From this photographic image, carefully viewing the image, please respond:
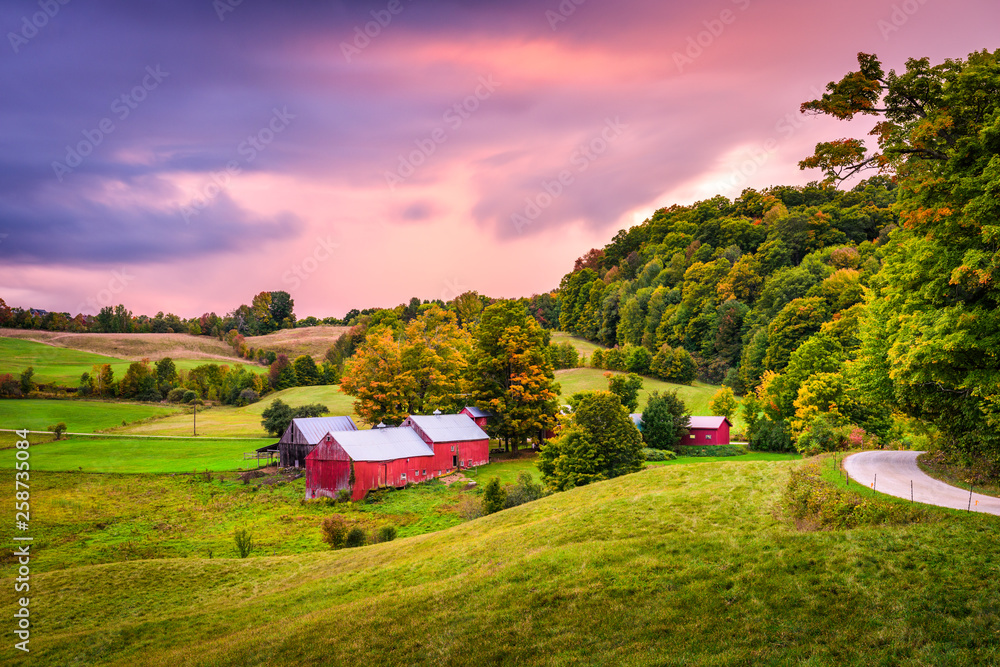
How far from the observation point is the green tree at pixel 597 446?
29.4 m

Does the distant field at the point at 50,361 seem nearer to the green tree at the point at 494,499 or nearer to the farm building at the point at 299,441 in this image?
the farm building at the point at 299,441

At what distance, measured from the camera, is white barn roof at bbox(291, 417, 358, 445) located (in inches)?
1799

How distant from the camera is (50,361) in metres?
70.9

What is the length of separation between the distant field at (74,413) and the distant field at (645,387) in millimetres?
58920

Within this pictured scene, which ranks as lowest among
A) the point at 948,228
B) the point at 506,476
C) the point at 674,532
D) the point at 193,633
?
the point at 506,476

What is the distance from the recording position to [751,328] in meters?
83.6

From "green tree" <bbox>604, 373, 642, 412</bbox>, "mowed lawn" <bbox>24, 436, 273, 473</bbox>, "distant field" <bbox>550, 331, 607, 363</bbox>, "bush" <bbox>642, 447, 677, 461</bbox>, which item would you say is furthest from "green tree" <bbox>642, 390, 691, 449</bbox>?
"distant field" <bbox>550, 331, 607, 363</bbox>

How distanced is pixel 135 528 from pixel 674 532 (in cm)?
2836

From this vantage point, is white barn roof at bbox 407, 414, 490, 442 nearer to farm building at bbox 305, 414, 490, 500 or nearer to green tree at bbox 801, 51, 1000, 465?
farm building at bbox 305, 414, 490, 500

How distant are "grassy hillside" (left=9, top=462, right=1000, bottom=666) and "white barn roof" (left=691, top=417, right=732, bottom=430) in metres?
39.7

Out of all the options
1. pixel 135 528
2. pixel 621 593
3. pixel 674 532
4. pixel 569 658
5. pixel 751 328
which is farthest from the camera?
pixel 751 328

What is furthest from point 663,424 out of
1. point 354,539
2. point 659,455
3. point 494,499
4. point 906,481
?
point 906,481

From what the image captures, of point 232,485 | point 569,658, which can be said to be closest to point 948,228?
point 569,658

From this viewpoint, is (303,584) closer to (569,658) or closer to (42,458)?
(569,658)
